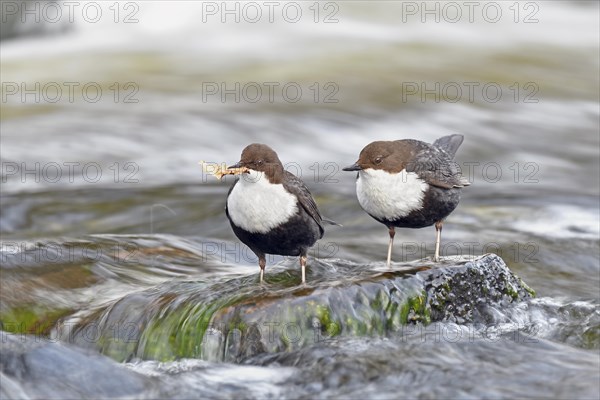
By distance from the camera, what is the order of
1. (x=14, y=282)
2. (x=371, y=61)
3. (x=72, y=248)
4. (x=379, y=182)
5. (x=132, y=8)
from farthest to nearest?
(x=132, y=8)
(x=371, y=61)
(x=72, y=248)
(x=14, y=282)
(x=379, y=182)

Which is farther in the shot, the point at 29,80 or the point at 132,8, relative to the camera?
the point at 132,8

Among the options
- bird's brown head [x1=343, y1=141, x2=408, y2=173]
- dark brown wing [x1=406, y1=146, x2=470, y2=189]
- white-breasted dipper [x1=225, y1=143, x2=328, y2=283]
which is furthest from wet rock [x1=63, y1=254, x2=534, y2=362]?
bird's brown head [x1=343, y1=141, x2=408, y2=173]

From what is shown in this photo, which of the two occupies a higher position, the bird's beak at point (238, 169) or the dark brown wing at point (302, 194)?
the bird's beak at point (238, 169)

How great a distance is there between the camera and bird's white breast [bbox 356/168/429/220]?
5621 millimetres

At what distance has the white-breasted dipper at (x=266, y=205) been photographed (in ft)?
17.2

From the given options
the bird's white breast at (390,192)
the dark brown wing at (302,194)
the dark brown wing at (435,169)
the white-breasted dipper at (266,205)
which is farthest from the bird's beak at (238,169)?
the dark brown wing at (435,169)

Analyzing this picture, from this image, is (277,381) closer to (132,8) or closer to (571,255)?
(571,255)

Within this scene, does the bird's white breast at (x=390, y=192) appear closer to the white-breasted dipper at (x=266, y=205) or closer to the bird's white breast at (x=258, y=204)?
the white-breasted dipper at (x=266, y=205)

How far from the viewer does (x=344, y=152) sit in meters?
11.9

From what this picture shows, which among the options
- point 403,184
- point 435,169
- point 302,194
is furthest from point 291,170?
point 302,194

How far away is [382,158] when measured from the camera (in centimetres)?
566

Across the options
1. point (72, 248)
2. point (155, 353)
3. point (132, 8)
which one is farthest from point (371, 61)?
point (155, 353)

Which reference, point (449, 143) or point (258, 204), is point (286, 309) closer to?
point (258, 204)

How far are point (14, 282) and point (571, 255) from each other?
4.72 m
